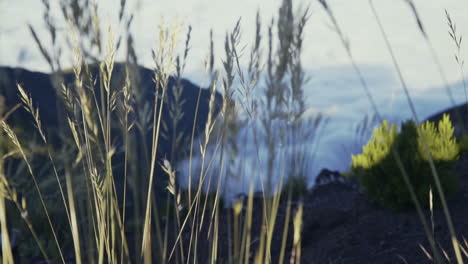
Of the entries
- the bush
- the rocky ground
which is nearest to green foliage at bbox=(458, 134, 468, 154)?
the rocky ground

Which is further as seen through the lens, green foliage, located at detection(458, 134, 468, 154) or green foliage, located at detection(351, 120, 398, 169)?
green foliage, located at detection(458, 134, 468, 154)

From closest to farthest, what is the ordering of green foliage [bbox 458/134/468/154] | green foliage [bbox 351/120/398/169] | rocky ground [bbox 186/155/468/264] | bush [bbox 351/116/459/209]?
1. rocky ground [bbox 186/155/468/264]
2. bush [bbox 351/116/459/209]
3. green foliage [bbox 351/120/398/169]
4. green foliage [bbox 458/134/468/154]

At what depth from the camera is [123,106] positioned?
169cm

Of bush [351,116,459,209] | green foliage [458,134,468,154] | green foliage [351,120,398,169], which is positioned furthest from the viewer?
green foliage [458,134,468,154]

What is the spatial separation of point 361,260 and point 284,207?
5.84 feet

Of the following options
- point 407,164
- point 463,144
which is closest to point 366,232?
point 407,164

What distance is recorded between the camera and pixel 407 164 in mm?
4641

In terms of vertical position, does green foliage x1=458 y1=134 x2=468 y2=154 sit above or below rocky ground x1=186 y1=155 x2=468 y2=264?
above

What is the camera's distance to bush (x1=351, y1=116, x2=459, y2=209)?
455 cm

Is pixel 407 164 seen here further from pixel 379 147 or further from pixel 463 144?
pixel 463 144

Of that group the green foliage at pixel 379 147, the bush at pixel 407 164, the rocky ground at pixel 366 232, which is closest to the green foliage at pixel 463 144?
the rocky ground at pixel 366 232

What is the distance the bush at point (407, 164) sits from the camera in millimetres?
4551

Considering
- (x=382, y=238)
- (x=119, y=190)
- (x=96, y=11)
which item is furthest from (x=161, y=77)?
(x=119, y=190)

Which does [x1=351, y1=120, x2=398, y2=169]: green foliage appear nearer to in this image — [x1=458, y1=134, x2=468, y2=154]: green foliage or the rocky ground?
the rocky ground
